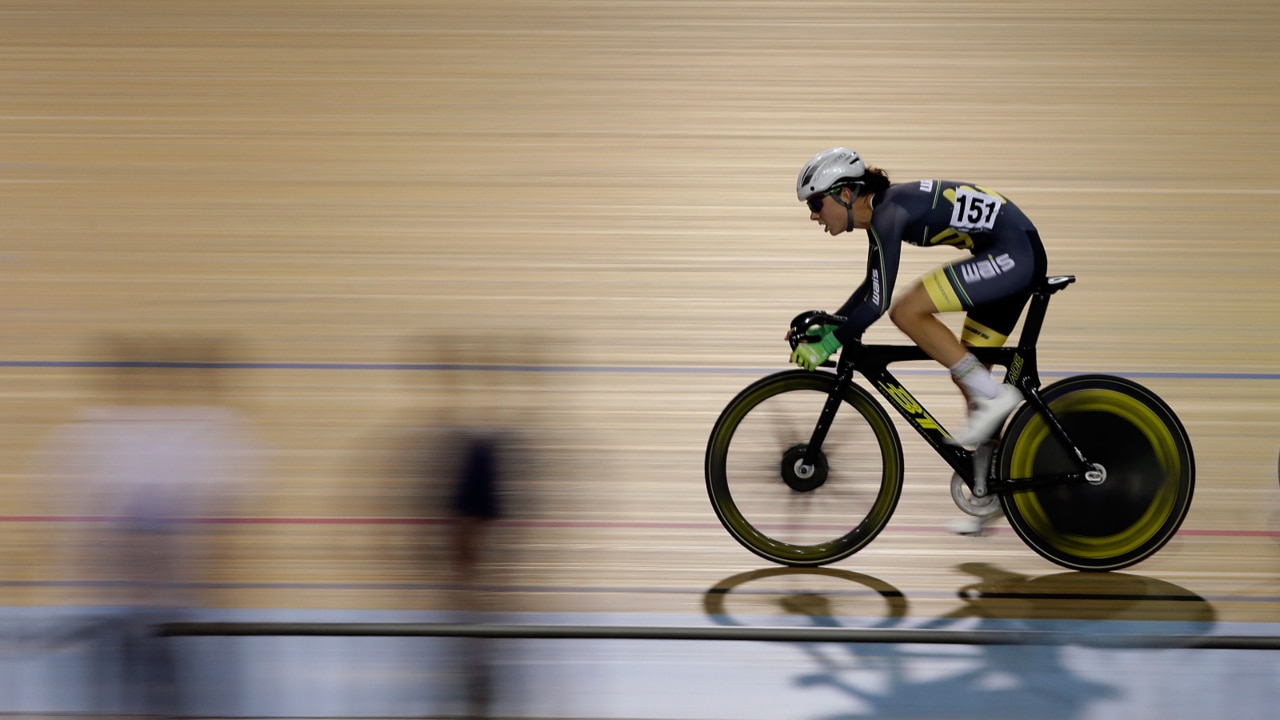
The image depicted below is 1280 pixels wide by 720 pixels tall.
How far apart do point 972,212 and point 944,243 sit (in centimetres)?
11

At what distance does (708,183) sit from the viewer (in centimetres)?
663

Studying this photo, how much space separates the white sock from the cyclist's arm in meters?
0.24

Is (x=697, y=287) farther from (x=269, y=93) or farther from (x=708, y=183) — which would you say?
(x=269, y=93)

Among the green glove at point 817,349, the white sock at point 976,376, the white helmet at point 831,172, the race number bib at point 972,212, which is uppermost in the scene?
the white helmet at point 831,172

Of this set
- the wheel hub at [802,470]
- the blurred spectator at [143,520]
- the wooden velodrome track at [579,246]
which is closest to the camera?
the blurred spectator at [143,520]

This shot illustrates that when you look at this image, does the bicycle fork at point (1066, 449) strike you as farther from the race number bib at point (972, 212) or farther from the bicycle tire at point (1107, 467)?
the race number bib at point (972, 212)

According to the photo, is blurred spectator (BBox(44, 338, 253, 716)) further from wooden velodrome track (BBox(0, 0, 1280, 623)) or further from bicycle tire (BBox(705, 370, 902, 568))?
bicycle tire (BBox(705, 370, 902, 568))

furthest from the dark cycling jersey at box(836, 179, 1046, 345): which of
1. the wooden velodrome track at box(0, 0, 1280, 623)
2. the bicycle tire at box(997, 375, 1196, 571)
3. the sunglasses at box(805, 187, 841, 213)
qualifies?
the wooden velodrome track at box(0, 0, 1280, 623)

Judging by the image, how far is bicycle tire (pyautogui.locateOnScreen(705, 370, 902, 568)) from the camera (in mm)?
3135

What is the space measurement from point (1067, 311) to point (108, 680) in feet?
14.2

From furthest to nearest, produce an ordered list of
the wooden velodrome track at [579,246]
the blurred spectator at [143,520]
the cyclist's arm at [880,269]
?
the wooden velodrome track at [579,246] < the cyclist's arm at [880,269] < the blurred spectator at [143,520]

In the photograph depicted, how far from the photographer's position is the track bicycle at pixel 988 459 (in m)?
3.10

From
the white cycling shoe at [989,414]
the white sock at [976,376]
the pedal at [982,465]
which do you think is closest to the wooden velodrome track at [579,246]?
the pedal at [982,465]

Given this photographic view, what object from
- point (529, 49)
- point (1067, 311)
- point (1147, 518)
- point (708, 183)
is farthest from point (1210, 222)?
point (529, 49)
